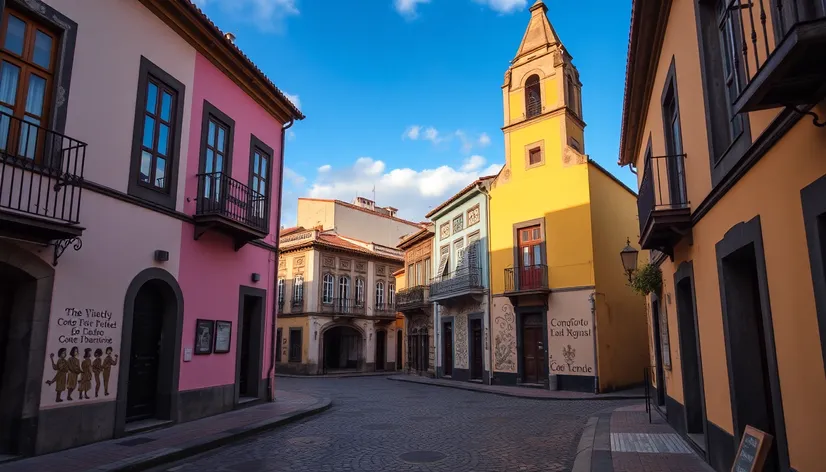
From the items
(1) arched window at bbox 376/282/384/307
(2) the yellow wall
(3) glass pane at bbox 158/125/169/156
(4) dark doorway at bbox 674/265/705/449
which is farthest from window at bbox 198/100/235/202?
(1) arched window at bbox 376/282/384/307

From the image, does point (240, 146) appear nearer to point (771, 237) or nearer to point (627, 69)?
point (627, 69)

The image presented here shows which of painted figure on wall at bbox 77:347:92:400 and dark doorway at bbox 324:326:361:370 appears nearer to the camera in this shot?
painted figure on wall at bbox 77:347:92:400

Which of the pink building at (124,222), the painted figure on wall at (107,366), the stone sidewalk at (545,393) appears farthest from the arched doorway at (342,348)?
the painted figure on wall at (107,366)

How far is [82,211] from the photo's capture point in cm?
823

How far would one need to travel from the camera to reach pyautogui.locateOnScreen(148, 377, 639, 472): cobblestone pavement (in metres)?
7.39

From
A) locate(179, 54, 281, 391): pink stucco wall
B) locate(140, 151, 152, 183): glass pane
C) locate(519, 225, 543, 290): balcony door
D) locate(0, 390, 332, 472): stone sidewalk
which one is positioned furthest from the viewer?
locate(519, 225, 543, 290): balcony door

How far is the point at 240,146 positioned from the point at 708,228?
10.1m

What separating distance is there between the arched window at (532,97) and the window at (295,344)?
1964cm

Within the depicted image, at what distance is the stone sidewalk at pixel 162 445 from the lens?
22.5 ft

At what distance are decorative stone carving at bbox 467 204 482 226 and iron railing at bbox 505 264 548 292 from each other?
308 centimetres

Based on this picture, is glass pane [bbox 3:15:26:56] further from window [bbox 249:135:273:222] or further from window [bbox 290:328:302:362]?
window [bbox 290:328:302:362]

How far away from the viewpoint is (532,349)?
19891 millimetres

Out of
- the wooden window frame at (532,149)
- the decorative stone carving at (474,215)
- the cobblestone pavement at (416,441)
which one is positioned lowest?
the cobblestone pavement at (416,441)

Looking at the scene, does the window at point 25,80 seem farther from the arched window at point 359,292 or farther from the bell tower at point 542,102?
the arched window at point 359,292
